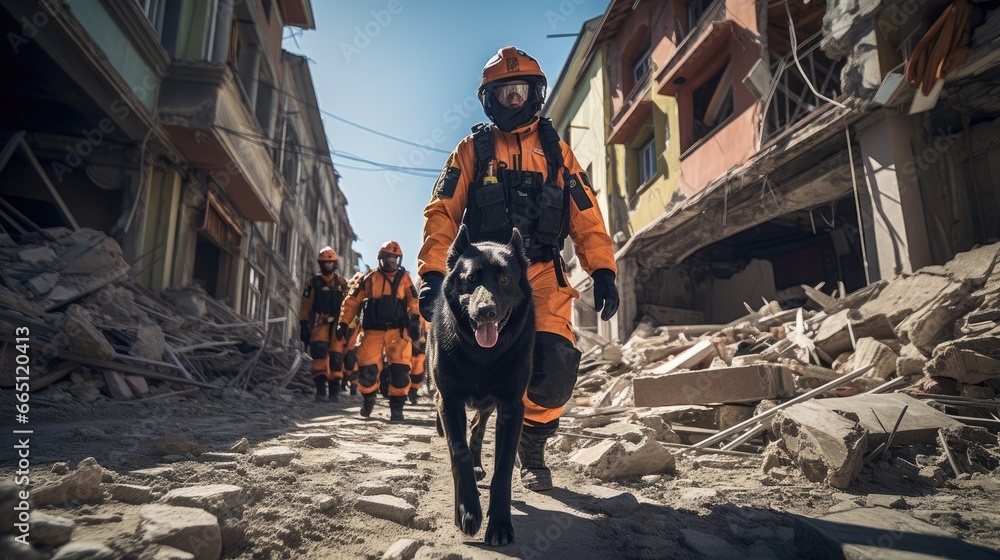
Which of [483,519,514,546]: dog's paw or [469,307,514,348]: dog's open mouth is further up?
[469,307,514,348]: dog's open mouth

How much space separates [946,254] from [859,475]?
176 inches

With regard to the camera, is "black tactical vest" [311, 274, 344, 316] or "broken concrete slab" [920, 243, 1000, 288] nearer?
Result: "broken concrete slab" [920, 243, 1000, 288]

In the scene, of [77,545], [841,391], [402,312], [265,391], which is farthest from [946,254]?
[265,391]

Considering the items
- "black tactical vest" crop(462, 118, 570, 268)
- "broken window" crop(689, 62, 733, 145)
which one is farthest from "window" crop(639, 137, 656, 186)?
"black tactical vest" crop(462, 118, 570, 268)

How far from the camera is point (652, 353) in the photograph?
25.5ft

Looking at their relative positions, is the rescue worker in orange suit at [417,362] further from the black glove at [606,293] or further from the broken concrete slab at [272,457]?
the black glove at [606,293]

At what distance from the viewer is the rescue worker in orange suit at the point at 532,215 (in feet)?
9.63

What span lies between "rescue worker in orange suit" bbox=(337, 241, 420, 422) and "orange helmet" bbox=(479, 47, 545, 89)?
13.5 ft

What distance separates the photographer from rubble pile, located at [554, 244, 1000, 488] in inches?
118

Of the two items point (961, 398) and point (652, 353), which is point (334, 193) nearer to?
point (652, 353)

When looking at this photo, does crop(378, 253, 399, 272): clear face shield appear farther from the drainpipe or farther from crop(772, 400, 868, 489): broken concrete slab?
crop(772, 400, 868, 489): broken concrete slab

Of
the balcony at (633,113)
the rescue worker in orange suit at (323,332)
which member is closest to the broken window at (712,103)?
the balcony at (633,113)

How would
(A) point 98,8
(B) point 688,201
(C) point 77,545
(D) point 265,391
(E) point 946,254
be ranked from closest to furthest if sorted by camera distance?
(C) point 77,545 < (E) point 946,254 < (A) point 98,8 < (D) point 265,391 < (B) point 688,201

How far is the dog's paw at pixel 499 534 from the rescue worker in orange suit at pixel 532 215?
37.3 inches
